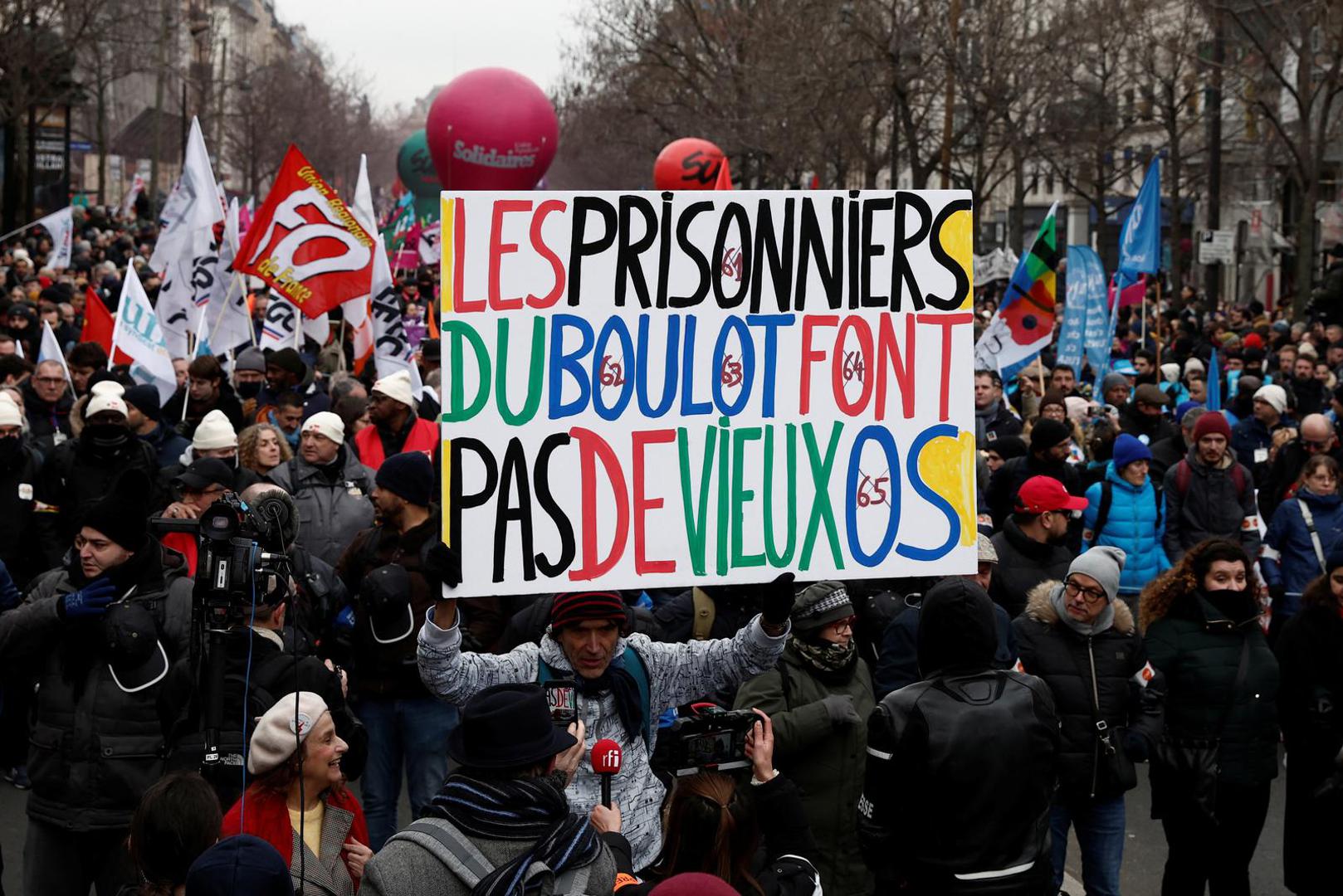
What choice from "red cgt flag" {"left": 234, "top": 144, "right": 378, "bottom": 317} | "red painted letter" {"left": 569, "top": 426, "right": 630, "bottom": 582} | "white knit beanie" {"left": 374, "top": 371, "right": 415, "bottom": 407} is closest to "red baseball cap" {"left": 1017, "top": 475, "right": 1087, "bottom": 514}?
"red painted letter" {"left": 569, "top": 426, "right": 630, "bottom": 582}

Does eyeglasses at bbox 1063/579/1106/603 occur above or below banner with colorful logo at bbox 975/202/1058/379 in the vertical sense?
below

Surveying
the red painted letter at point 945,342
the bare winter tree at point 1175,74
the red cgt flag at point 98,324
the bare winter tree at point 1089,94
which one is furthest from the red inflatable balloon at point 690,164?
the red painted letter at point 945,342

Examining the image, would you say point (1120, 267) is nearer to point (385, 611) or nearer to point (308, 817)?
point (385, 611)

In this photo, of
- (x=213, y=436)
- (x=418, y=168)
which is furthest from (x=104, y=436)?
(x=418, y=168)

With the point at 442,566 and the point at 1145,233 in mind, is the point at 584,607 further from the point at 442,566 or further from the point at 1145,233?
the point at 1145,233

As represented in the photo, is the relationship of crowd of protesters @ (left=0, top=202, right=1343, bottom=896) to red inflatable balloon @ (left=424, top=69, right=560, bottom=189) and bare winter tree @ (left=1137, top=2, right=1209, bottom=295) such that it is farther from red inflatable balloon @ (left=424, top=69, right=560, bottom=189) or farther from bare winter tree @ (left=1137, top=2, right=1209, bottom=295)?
bare winter tree @ (left=1137, top=2, right=1209, bottom=295)

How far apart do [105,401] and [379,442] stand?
1542 mm

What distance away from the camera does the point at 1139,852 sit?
7.51 metres

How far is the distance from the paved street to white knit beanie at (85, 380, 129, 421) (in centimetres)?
Result: 187

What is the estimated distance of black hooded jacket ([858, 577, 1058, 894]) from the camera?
4.30m

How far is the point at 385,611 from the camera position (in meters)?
6.32

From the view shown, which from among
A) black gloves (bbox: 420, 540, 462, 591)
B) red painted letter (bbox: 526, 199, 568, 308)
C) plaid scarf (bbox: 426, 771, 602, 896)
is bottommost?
plaid scarf (bbox: 426, 771, 602, 896)

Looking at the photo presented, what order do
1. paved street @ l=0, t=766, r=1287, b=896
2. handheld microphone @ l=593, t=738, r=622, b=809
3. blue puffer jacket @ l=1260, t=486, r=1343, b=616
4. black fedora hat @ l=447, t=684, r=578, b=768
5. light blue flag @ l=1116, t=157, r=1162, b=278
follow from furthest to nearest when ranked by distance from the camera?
light blue flag @ l=1116, t=157, r=1162, b=278
blue puffer jacket @ l=1260, t=486, r=1343, b=616
paved street @ l=0, t=766, r=1287, b=896
handheld microphone @ l=593, t=738, r=622, b=809
black fedora hat @ l=447, t=684, r=578, b=768

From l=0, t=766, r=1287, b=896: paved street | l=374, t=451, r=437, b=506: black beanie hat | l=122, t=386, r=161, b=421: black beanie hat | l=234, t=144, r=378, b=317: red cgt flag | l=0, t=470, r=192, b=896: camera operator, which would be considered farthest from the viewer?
l=234, t=144, r=378, b=317: red cgt flag
